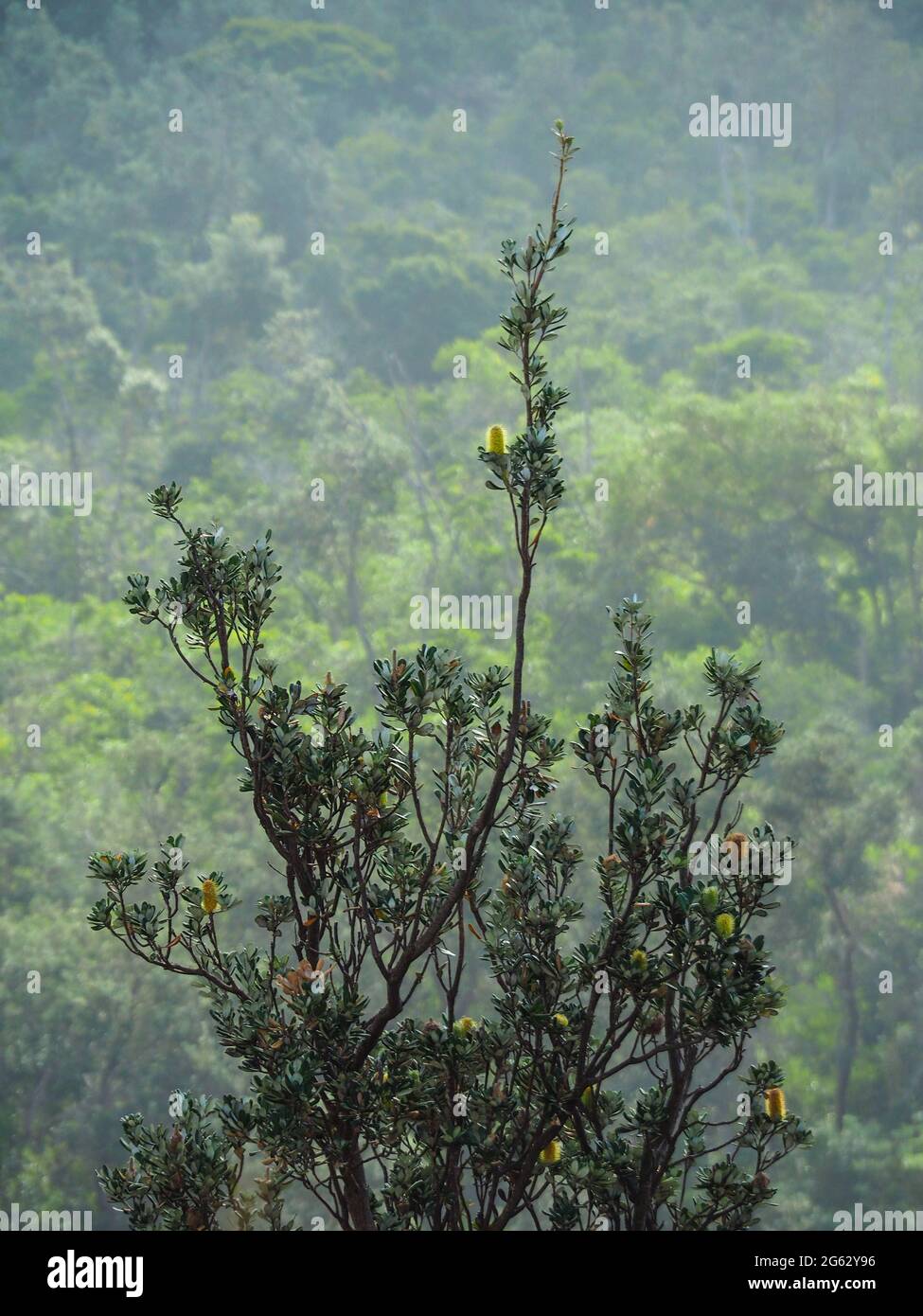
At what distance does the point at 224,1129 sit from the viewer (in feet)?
8.06

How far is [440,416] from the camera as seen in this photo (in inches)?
1199

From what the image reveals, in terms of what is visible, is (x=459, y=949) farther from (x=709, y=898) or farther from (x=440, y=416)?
(x=440, y=416)

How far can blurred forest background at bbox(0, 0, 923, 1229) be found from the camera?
16.1m

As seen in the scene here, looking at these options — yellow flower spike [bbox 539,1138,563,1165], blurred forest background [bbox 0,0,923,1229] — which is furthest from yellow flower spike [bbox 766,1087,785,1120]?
blurred forest background [bbox 0,0,923,1229]

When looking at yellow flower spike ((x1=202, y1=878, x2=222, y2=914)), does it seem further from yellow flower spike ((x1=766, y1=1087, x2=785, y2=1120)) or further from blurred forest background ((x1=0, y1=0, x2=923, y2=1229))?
blurred forest background ((x1=0, y1=0, x2=923, y2=1229))

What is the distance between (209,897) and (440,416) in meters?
28.5

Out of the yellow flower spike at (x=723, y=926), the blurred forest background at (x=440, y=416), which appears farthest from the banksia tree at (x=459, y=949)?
the blurred forest background at (x=440, y=416)

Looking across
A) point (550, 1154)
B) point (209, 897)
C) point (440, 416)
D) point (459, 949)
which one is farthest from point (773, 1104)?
point (440, 416)

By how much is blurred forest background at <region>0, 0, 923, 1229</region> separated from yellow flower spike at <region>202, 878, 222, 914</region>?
5.95 ft

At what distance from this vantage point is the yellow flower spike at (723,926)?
7.42ft

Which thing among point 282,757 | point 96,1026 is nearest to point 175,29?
point 96,1026

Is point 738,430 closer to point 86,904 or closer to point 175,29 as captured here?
point 86,904

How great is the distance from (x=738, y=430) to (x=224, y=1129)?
2064cm

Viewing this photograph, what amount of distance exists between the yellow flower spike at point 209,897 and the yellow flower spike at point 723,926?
34.4 inches
